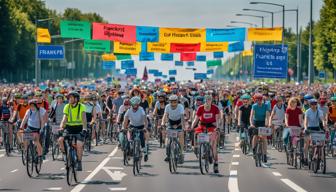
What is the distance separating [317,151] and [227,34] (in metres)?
45.0

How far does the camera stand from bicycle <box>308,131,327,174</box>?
20.7 meters

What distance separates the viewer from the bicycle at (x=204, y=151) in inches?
815

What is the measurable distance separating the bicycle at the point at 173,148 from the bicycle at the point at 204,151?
60cm

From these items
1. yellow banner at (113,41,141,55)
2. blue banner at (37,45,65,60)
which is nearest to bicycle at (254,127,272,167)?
blue banner at (37,45,65,60)

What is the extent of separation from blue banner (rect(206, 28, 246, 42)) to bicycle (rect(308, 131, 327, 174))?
1713 inches

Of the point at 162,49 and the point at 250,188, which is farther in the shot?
the point at 162,49

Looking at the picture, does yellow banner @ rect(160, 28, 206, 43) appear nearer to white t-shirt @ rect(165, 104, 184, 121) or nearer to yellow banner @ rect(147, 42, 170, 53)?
yellow banner @ rect(147, 42, 170, 53)

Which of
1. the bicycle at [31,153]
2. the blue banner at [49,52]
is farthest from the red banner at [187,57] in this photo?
the bicycle at [31,153]

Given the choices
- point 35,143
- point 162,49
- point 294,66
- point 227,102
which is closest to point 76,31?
point 162,49

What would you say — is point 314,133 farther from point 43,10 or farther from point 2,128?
point 43,10

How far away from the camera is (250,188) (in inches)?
703

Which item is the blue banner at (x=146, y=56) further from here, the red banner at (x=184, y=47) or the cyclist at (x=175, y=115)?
the cyclist at (x=175, y=115)

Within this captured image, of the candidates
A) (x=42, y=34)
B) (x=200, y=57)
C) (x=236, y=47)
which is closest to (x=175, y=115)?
(x=42, y=34)

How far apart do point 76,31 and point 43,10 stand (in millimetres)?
78871
